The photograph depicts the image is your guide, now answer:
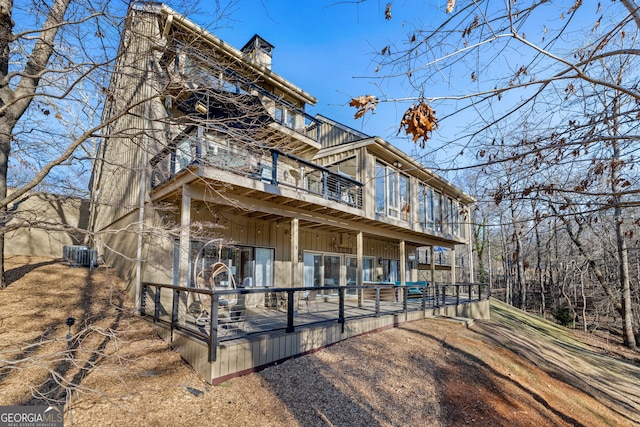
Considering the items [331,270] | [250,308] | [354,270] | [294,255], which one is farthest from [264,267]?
[354,270]

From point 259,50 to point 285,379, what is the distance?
14212mm

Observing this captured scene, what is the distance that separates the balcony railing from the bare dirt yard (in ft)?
11.3

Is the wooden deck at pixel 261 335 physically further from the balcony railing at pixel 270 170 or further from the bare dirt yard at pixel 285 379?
the balcony railing at pixel 270 170

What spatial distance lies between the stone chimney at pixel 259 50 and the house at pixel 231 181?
64 mm

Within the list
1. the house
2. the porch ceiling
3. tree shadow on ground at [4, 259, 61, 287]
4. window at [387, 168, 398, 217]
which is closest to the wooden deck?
the house

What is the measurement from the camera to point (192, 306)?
8.04 m

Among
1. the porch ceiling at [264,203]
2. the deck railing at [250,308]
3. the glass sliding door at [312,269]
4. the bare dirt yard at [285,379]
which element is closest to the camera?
the bare dirt yard at [285,379]

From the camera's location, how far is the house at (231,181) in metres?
4.68

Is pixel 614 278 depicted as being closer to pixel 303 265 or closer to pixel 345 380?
pixel 303 265

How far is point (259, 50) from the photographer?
582 inches

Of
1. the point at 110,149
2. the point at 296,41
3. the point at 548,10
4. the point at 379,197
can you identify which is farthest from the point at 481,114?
the point at 110,149

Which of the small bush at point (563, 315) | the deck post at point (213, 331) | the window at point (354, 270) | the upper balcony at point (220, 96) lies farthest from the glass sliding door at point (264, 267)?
the small bush at point (563, 315)

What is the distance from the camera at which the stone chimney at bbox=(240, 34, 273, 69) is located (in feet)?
47.9

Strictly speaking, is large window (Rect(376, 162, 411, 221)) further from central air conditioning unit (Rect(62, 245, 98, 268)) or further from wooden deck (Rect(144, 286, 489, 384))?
central air conditioning unit (Rect(62, 245, 98, 268))
